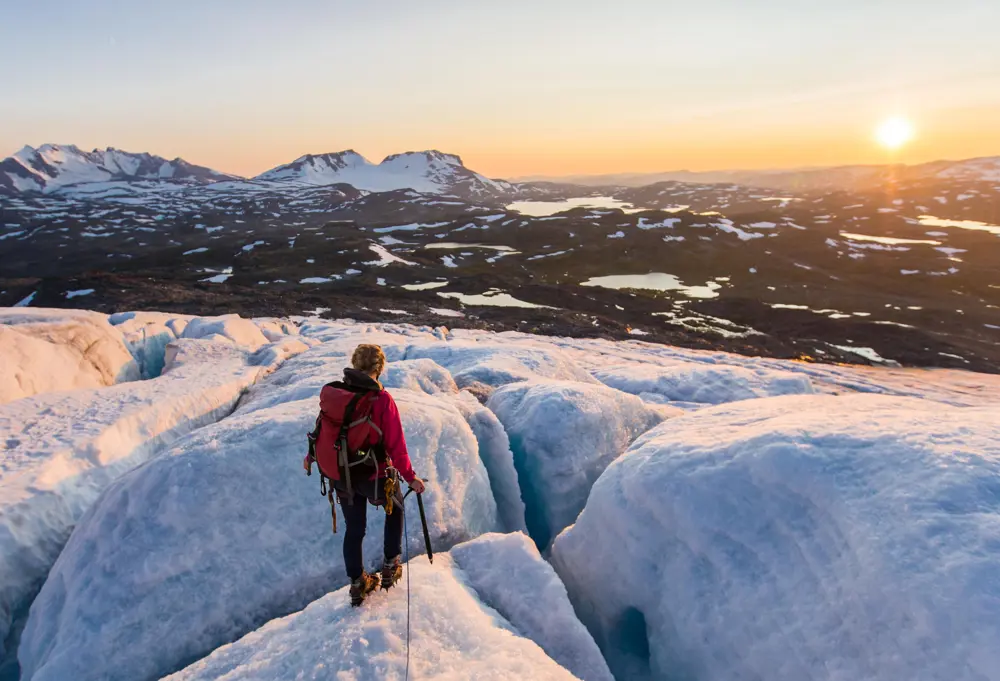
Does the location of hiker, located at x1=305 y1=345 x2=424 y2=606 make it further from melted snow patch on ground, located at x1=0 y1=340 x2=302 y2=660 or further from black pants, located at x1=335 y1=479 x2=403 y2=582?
melted snow patch on ground, located at x1=0 y1=340 x2=302 y2=660

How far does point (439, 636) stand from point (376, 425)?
263 cm

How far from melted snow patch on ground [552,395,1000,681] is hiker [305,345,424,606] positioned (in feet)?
13.5

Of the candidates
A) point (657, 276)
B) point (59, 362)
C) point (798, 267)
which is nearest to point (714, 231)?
point (798, 267)

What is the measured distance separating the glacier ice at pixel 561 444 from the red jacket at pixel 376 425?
6243 millimetres

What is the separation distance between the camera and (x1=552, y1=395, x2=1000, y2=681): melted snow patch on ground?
17.1 feet

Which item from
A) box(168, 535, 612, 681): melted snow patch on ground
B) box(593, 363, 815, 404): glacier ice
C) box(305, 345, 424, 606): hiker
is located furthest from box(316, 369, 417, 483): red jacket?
box(593, 363, 815, 404): glacier ice

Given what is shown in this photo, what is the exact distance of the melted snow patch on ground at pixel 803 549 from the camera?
521cm

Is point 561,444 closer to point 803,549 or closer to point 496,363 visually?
point 803,549

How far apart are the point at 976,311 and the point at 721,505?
273 feet

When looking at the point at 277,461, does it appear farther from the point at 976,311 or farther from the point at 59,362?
the point at 976,311

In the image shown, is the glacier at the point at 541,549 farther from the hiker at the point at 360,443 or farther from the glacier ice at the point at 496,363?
the glacier ice at the point at 496,363

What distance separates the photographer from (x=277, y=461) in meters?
9.02

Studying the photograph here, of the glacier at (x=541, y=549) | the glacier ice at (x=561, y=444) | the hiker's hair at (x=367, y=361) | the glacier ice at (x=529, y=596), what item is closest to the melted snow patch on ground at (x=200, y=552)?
the glacier at (x=541, y=549)

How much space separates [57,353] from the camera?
16.3 m
